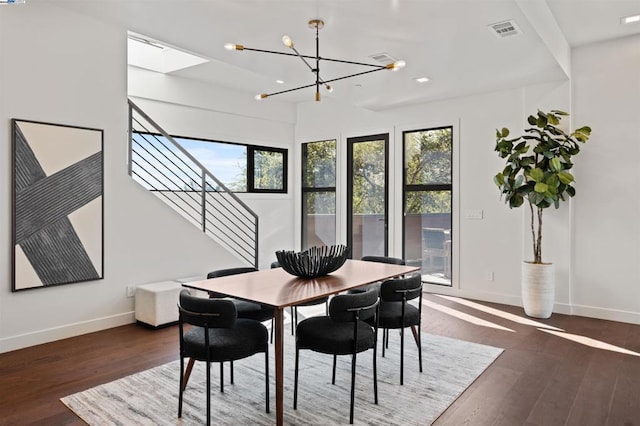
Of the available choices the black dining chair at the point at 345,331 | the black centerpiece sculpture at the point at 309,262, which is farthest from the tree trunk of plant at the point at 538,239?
the black dining chair at the point at 345,331

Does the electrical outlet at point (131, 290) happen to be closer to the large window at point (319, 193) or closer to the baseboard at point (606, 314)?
the large window at point (319, 193)

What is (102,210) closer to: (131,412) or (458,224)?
(131,412)

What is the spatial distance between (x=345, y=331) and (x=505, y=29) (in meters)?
2.90

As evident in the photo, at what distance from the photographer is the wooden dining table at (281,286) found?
8.22 ft

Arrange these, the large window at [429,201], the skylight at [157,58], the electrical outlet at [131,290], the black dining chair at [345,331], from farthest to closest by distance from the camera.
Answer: the large window at [429,201] → the skylight at [157,58] → the electrical outlet at [131,290] → the black dining chair at [345,331]

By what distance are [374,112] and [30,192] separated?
486 cm

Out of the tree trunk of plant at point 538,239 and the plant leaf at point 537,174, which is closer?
the plant leaf at point 537,174

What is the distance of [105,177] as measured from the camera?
14.6 ft

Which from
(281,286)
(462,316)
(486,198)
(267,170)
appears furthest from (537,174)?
(267,170)

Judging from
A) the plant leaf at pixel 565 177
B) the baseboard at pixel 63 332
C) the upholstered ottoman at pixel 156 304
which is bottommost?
the baseboard at pixel 63 332

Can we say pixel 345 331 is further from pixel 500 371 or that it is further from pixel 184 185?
pixel 184 185

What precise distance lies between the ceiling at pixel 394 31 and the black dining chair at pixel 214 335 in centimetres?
238

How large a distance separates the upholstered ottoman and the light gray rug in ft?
3.53

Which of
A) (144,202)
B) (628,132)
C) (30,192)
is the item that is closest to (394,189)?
(628,132)
